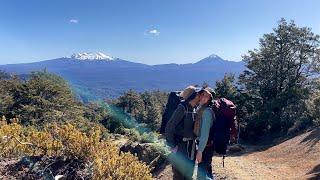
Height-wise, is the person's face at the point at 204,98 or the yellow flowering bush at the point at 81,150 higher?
the person's face at the point at 204,98

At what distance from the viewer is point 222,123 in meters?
5.79

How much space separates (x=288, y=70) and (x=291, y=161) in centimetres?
1488

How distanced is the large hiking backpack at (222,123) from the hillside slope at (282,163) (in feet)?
23.1

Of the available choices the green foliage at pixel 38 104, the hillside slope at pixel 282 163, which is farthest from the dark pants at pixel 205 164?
the green foliage at pixel 38 104

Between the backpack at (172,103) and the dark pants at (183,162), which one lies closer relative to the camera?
the dark pants at (183,162)

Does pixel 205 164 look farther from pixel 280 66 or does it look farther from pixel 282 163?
pixel 280 66

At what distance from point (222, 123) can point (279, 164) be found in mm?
11967

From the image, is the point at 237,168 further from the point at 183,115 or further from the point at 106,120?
the point at 106,120

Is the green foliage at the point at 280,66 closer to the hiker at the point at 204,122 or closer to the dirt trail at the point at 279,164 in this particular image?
the dirt trail at the point at 279,164

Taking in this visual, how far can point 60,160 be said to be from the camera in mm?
5504

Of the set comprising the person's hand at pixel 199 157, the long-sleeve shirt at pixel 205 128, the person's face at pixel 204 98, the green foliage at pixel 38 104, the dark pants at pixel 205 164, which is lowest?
the green foliage at pixel 38 104

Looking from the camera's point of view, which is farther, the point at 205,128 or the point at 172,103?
the point at 172,103

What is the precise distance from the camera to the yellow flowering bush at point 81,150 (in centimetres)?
495

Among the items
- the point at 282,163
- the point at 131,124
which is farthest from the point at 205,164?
the point at 131,124
